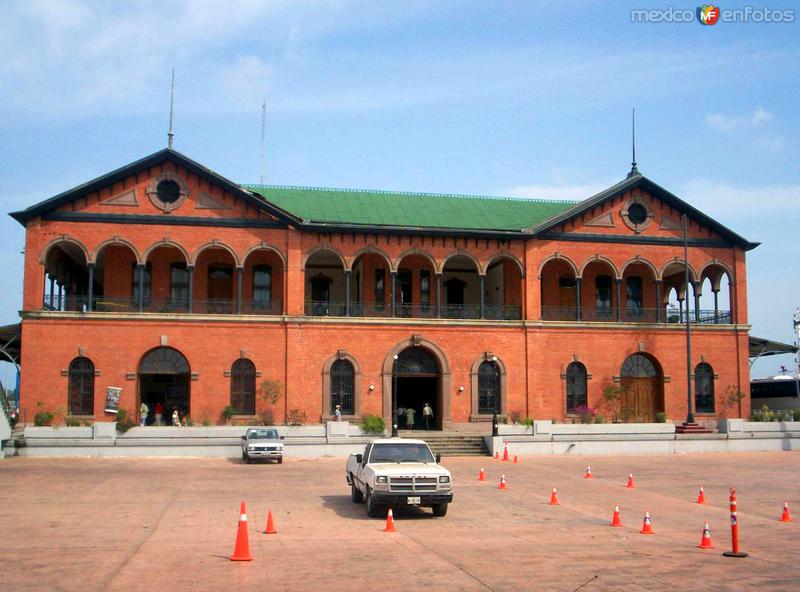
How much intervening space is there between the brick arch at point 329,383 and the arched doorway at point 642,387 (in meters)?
13.4

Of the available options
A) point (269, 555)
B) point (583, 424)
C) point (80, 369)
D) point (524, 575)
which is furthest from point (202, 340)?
point (524, 575)

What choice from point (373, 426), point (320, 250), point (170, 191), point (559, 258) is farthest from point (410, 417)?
point (170, 191)

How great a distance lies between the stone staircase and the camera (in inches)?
1478

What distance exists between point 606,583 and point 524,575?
1214mm

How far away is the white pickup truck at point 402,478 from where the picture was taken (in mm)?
18734

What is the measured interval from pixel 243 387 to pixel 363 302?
766 cm

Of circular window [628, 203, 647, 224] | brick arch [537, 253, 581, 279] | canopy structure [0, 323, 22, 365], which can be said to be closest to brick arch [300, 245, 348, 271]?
brick arch [537, 253, 581, 279]

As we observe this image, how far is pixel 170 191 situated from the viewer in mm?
40594

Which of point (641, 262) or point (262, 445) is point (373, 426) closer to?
point (262, 445)

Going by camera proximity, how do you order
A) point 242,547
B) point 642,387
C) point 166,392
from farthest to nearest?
point 166,392, point 642,387, point 242,547

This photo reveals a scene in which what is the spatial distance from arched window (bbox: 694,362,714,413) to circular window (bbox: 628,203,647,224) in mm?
7975

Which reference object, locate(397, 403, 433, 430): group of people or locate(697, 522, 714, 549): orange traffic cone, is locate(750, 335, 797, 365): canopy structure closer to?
locate(397, 403, 433, 430): group of people

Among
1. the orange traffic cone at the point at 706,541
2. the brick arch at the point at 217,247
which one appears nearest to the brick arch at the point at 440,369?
the brick arch at the point at 217,247

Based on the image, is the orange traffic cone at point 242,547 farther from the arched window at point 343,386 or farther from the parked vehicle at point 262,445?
the arched window at point 343,386
